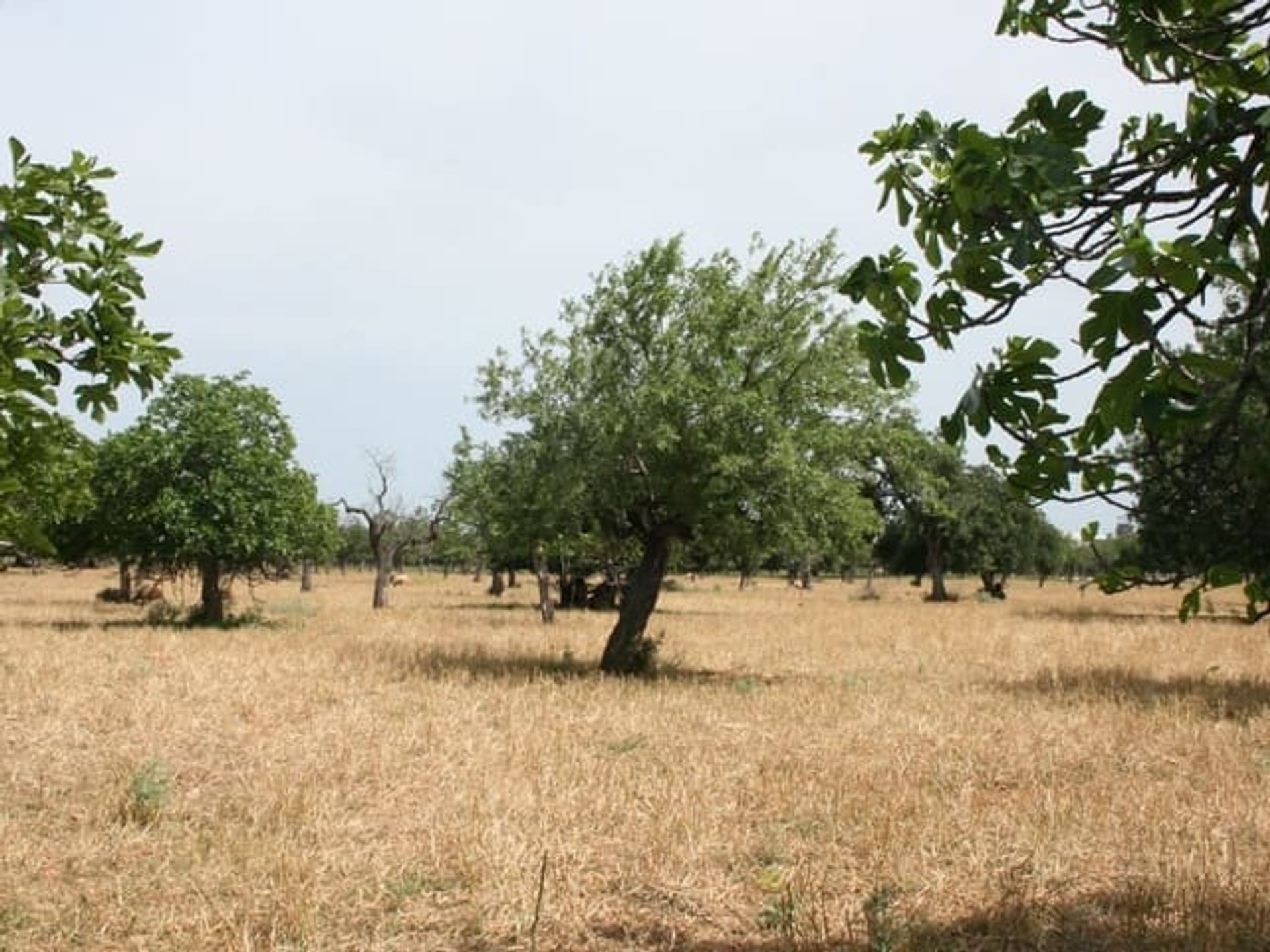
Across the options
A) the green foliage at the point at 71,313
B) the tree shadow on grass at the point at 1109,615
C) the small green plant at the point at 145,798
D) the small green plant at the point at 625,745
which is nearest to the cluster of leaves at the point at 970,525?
the tree shadow on grass at the point at 1109,615

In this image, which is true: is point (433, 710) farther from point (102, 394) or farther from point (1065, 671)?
point (1065, 671)

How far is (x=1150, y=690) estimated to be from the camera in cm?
1642

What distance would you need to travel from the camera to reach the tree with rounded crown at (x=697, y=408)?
16.8 meters

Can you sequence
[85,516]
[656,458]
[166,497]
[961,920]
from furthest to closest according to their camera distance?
[85,516] → [166,497] → [656,458] → [961,920]

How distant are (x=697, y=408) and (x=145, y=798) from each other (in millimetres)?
10594

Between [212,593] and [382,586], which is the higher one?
[212,593]

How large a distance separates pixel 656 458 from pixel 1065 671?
28.1ft

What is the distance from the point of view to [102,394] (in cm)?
400

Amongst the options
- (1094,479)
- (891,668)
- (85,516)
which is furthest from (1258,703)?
(85,516)

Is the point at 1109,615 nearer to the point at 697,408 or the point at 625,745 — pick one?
the point at 697,408

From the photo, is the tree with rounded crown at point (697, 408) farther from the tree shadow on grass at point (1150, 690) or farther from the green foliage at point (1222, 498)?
the green foliage at point (1222, 498)

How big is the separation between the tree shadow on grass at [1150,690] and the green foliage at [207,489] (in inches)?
766

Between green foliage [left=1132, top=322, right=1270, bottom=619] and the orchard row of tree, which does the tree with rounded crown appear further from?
green foliage [left=1132, top=322, right=1270, bottom=619]

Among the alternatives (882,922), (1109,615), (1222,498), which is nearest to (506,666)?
(882,922)
